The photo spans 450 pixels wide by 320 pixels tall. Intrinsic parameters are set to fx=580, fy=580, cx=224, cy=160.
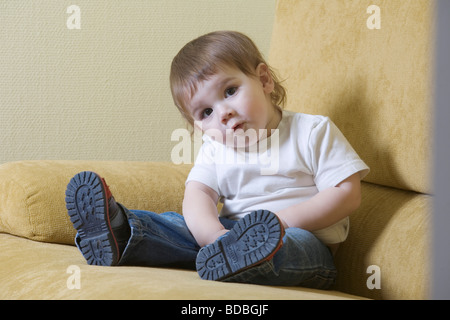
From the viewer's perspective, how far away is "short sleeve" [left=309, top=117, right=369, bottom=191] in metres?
1.02

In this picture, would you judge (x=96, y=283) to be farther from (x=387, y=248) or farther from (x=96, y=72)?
(x=96, y=72)

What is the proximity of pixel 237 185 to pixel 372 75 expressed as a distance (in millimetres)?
336

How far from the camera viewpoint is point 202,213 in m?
1.07

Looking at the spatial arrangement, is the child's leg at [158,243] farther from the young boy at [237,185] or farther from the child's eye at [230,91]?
the child's eye at [230,91]

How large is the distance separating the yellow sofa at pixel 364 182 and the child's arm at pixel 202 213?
87 mm

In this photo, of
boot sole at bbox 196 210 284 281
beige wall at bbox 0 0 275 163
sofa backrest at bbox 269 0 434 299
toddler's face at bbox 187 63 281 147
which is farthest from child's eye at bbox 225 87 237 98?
beige wall at bbox 0 0 275 163

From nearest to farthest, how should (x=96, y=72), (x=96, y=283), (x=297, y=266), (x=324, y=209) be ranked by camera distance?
(x=96, y=283)
(x=297, y=266)
(x=324, y=209)
(x=96, y=72)

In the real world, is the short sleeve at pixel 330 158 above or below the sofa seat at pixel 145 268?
above

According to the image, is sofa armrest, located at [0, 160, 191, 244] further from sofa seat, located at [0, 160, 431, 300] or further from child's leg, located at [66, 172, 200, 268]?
child's leg, located at [66, 172, 200, 268]

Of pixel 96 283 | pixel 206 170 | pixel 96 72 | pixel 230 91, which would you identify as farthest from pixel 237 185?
pixel 96 72

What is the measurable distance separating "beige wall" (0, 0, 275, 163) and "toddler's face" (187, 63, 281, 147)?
0.82 m

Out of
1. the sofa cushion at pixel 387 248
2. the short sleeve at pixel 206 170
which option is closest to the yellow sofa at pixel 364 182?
the sofa cushion at pixel 387 248

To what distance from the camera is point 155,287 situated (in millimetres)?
709

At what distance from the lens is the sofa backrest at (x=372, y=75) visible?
990 millimetres
